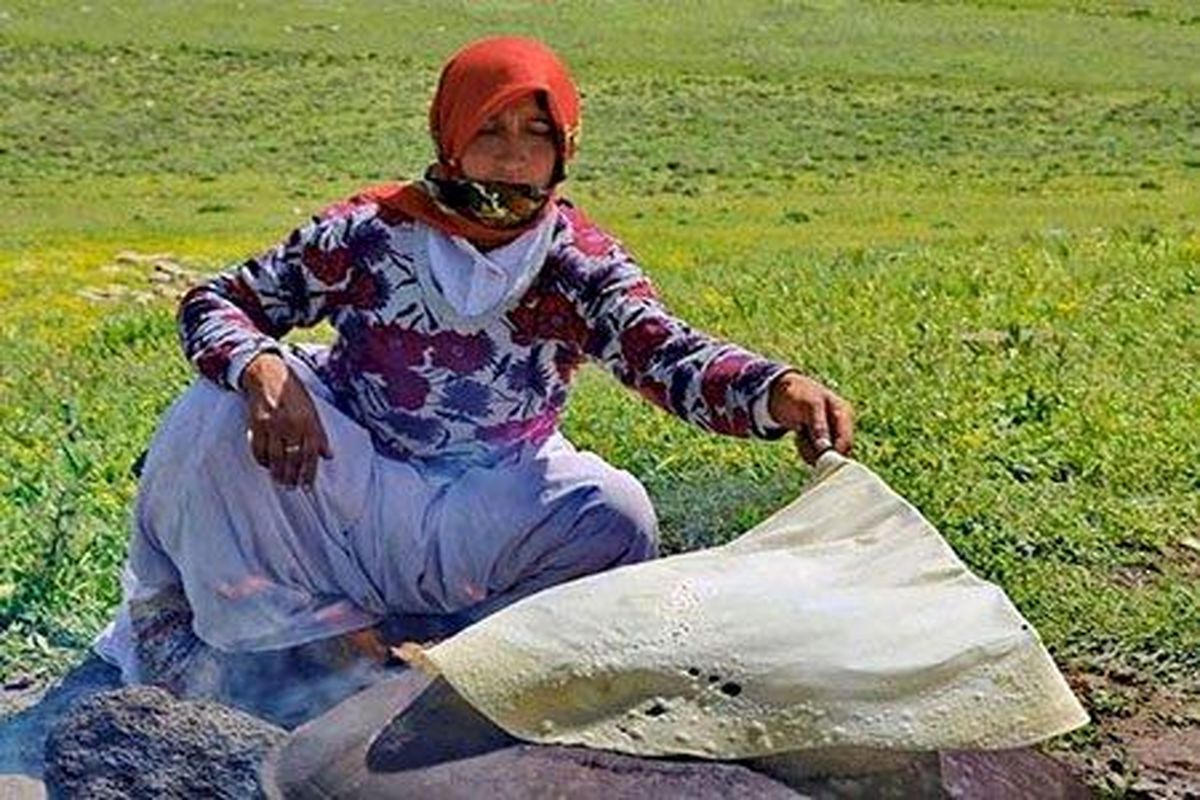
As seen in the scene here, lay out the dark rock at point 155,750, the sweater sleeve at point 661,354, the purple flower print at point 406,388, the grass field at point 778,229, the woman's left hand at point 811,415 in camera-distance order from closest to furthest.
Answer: the dark rock at point 155,750
the woman's left hand at point 811,415
the sweater sleeve at point 661,354
the purple flower print at point 406,388
the grass field at point 778,229

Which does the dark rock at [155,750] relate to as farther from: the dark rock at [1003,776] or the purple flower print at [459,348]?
the dark rock at [1003,776]

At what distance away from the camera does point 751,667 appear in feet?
9.93

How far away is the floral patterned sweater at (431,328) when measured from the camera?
12.9ft

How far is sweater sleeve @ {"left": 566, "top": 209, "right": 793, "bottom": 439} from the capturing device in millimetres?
3684

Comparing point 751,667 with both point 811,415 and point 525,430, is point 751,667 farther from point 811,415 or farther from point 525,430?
point 525,430

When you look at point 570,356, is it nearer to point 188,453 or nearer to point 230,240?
point 188,453

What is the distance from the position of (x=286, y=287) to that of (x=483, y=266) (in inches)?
14.4

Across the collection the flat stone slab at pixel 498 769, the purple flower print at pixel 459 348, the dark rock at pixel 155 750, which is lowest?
the dark rock at pixel 155 750

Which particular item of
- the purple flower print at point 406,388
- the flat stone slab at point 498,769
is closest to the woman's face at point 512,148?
the purple flower print at point 406,388

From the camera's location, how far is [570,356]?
4098mm

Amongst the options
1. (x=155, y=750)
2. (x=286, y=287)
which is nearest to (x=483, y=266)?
(x=286, y=287)

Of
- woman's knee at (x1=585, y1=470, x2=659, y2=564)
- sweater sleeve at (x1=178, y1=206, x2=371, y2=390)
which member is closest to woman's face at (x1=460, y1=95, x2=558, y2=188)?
sweater sleeve at (x1=178, y1=206, x2=371, y2=390)

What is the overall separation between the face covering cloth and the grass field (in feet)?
4.72

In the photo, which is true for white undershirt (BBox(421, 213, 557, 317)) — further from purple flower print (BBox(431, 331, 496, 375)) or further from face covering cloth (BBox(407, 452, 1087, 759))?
face covering cloth (BBox(407, 452, 1087, 759))
